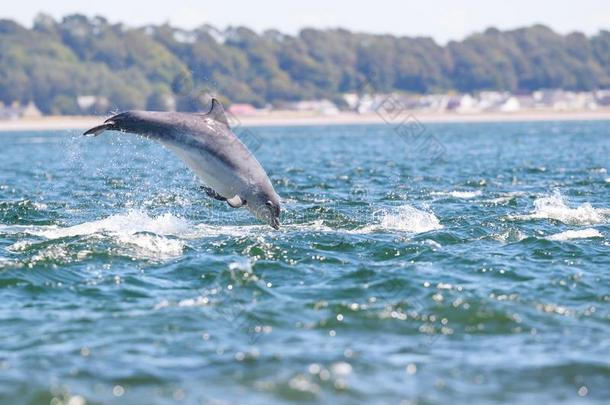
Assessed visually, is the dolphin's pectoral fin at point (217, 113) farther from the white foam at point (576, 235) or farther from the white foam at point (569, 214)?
the white foam at point (569, 214)

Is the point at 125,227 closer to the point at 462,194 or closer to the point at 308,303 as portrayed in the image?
the point at 308,303

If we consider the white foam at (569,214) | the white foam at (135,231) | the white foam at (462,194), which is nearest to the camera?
the white foam at (135,231)

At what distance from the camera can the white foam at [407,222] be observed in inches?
977

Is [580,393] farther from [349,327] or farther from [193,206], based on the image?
[193,206]

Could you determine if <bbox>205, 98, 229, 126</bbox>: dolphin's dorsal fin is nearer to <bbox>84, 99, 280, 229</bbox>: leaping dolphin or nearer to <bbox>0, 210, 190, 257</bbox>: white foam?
<bbox>84, 99, 280, 229</bbox>: leaping dolphin

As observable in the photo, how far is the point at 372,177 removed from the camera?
4403 centimetres

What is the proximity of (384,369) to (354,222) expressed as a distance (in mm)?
12855

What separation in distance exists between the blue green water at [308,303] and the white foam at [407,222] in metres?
0.08

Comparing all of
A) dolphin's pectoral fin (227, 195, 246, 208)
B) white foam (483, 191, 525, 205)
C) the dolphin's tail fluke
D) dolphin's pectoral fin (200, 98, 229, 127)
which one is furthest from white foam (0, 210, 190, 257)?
white foam (483, 191, 525, 205)

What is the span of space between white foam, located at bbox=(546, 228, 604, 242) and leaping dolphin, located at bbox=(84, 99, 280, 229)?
6.24m

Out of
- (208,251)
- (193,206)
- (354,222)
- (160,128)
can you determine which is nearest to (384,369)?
(208,251)

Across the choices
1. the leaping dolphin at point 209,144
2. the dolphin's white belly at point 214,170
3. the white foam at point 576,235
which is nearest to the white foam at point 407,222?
the white foam at point 576,235

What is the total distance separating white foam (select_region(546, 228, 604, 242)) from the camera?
23066 millimetres

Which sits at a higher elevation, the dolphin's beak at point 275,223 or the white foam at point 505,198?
the dolphin's beak at point 275,223
